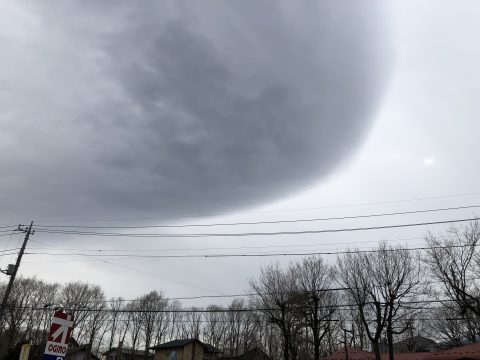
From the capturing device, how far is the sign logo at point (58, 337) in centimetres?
927

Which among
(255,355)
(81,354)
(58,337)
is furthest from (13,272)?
(81,354)

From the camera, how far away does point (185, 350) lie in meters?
77.8

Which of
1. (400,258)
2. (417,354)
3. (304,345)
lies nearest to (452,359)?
(400,258)

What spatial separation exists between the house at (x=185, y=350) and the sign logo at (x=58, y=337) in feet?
231

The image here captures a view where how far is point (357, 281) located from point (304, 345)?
1687 cm

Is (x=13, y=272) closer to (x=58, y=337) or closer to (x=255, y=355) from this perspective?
(x=58, y=337)

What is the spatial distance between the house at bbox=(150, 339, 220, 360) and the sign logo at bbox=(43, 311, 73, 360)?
231 ft

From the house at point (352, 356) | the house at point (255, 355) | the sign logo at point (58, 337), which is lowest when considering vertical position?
the sign logo at point (58, 337)

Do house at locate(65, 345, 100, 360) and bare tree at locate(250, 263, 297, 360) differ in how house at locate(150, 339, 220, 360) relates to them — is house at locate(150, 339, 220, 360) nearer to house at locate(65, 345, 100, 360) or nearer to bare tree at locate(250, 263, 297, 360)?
house at locate(65, 345, 100, 360)

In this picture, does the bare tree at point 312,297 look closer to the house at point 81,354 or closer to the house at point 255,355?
the house at point 255,355

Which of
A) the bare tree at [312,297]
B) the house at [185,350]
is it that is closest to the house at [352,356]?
the bare tree at [312,297]

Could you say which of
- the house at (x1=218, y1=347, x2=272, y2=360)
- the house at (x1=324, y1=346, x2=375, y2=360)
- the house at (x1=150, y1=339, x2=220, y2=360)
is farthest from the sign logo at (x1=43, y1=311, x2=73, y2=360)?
the house at (x1=150, y1=339, x2=220, y2=360)

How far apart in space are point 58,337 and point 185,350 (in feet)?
246

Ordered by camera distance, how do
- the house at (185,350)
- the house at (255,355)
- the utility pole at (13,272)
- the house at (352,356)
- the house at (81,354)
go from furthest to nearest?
the house at (185,350) → the house at (81,354) → the house at (255,355) → the house at (352,356) → the utility pole at (13,272)
